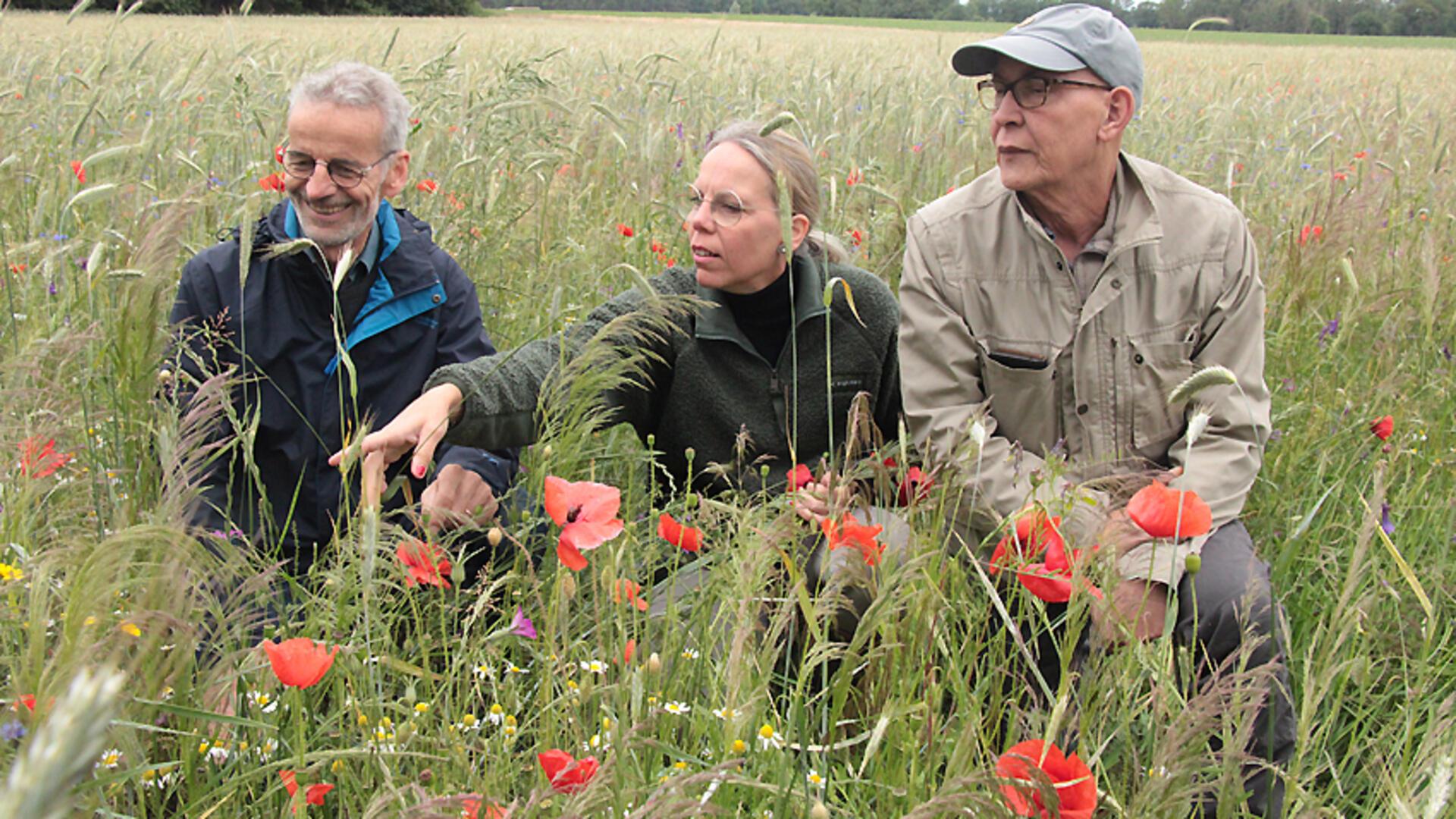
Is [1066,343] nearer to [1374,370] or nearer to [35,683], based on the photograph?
[1374,370]

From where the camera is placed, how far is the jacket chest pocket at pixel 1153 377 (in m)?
2.36

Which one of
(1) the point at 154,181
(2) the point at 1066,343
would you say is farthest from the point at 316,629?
(1) the point at 154,181

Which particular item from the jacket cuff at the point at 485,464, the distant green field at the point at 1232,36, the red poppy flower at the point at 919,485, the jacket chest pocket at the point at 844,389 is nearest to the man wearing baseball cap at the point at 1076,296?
the jacket chest pocket at the point at 844,389

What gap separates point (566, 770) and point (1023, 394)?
1560 mm

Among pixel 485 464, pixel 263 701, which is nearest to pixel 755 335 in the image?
pixel 485 464

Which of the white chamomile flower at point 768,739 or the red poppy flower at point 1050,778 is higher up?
the red poppy flower at point 1050,778

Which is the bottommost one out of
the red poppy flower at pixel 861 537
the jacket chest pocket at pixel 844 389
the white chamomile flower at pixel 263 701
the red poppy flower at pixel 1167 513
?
the jacket chest pocket at pixel 844 389

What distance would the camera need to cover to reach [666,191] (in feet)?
14.4

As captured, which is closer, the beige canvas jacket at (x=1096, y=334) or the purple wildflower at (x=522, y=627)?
the purple wildflower at (x=522, y=627)

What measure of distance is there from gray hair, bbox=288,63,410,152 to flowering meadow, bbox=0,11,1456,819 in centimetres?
41

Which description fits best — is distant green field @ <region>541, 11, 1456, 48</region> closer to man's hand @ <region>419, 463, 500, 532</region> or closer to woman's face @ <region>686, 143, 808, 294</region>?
woman's face @ <region>686, 143, 808, 294</region>

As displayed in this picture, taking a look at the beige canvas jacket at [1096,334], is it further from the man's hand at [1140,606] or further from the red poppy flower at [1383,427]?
the man's hand at [1140,606]

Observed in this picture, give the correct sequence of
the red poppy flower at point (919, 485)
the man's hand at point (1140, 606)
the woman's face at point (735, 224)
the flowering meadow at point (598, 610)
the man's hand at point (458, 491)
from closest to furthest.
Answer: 1. the flowering meadow at point (598, 610)
2. the red poppy flower at point (919, 485)
3. the man's hand at point (1140, 606)
4. the man's hand at point (458, 491)
5. the woman's face at point (735, 224)

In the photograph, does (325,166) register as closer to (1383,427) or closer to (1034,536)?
(1034,536)
